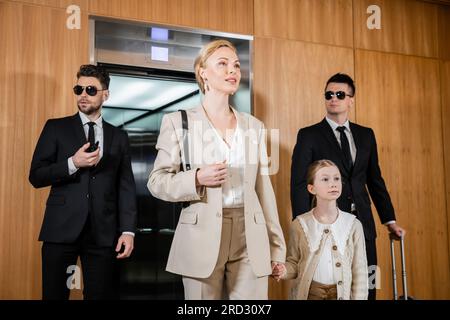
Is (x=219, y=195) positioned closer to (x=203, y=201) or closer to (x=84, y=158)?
(x=203, y=201)

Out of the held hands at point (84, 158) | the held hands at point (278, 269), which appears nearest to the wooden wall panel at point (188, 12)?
the held hands at point (84, 158)

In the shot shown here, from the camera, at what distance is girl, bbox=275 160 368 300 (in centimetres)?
314

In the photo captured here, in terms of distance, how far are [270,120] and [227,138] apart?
6.54 ft

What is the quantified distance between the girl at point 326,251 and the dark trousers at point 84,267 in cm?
99

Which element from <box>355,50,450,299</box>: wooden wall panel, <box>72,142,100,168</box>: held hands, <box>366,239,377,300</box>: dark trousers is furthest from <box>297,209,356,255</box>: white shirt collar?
<box>355,50,450,299</box>: wooden wall panel

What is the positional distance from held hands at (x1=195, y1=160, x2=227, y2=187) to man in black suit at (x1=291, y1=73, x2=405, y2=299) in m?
1.22

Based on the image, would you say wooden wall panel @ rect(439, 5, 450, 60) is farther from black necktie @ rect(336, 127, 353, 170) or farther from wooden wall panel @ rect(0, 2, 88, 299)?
wooden wall panel @ rect(0, 2, 88, 299)

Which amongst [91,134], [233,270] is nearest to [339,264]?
[233,270]

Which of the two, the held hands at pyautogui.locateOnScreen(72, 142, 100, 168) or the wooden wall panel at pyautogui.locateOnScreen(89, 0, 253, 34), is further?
the wooden wall panel at pyautogui.locateOnScreen(89, 0, 253, 34)

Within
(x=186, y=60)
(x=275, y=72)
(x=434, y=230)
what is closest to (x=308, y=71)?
(x=275, y=72)

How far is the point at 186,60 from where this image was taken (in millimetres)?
4605
